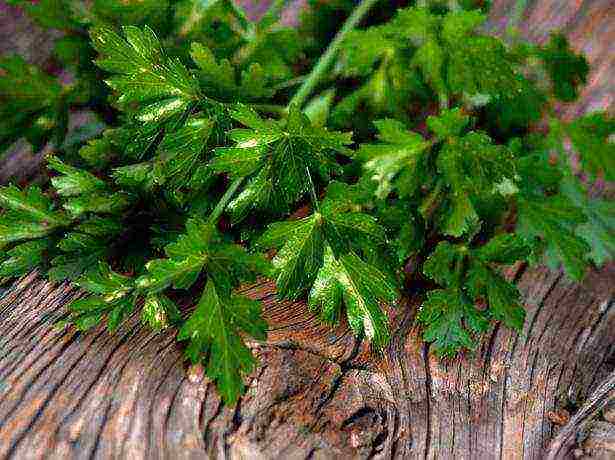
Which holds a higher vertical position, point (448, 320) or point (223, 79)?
point (223, 79)

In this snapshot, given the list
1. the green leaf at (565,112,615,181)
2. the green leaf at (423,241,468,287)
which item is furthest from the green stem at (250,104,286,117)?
the green leaf at (565,112,615,181)

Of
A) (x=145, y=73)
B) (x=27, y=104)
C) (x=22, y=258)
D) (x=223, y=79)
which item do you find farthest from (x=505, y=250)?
(x=27, y=104)

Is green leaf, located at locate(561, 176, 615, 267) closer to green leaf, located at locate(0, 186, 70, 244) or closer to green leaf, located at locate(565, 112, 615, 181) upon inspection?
green leaf, located at locate(565, 112, 615, 181)

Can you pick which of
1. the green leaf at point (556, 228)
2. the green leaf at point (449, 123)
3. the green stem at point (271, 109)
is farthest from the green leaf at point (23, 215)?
the green leaf at point (556, 228)

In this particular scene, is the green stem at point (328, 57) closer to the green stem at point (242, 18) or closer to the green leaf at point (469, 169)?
the green stem at point (242, 18)

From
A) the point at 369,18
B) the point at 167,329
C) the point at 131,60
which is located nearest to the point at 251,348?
the point at 167,329

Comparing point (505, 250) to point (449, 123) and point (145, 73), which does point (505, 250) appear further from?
point (145, 73)
